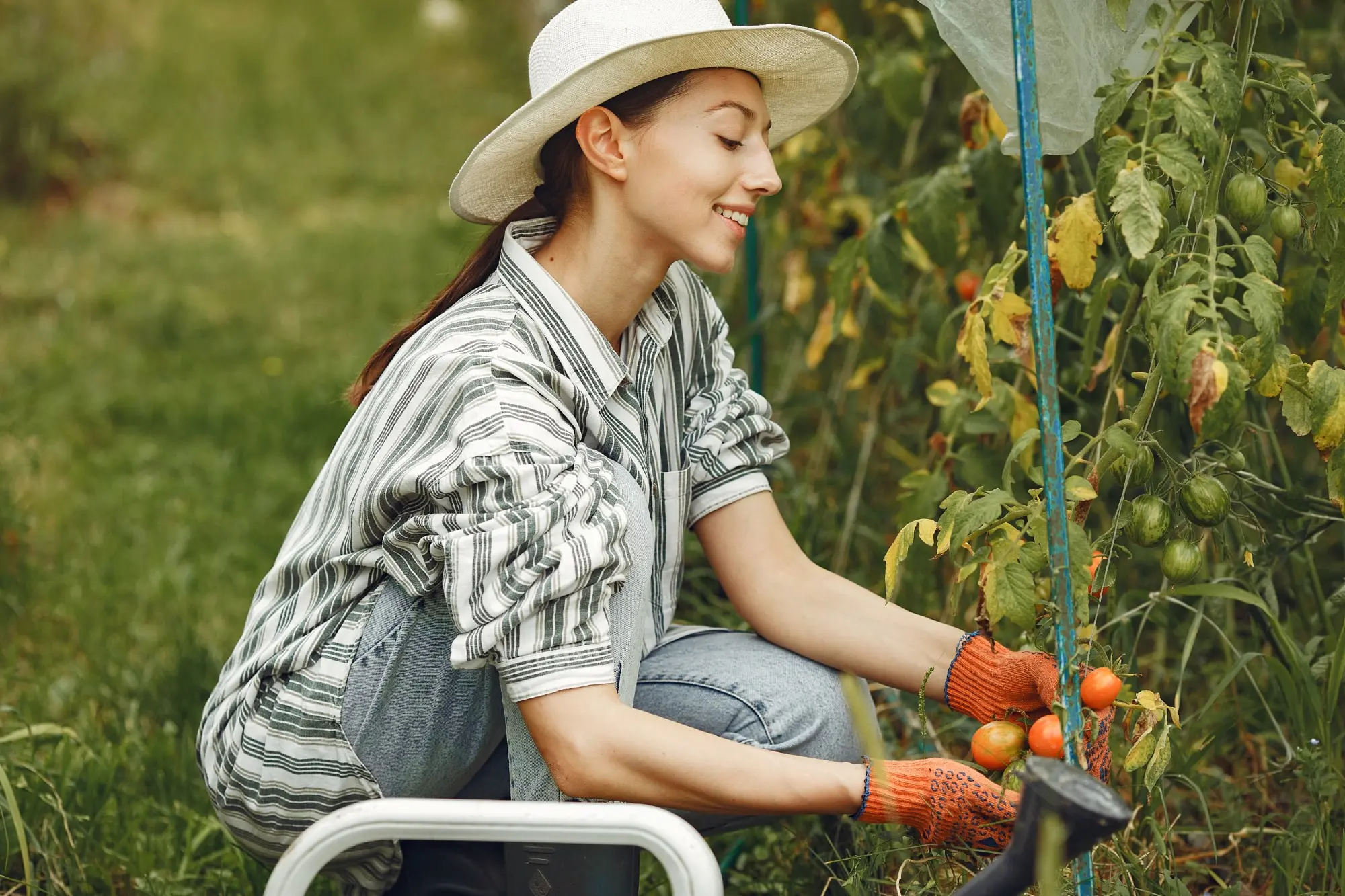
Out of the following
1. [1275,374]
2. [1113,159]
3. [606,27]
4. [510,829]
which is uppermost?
[606,27]

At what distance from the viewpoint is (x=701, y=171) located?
5.13ft

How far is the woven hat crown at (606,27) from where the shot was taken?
154 cm

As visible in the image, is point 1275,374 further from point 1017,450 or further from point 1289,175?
point 1289,175

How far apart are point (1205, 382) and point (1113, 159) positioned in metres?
0.26

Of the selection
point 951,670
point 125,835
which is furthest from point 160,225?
point 951,670

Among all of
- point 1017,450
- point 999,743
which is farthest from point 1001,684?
point 1017,450

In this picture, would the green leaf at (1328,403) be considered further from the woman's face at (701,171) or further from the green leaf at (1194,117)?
the woman's face at (701,171)

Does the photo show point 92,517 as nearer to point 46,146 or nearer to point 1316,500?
point 1316,500

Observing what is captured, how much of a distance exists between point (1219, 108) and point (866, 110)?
1.04 meters

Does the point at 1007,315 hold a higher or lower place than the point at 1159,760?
higher

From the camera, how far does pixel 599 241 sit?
1.64 m

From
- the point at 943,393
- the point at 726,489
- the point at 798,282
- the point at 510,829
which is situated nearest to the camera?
the point at 510,829

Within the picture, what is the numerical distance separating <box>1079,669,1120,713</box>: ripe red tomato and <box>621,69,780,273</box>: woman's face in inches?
22.8

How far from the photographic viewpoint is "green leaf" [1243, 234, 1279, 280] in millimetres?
1329
